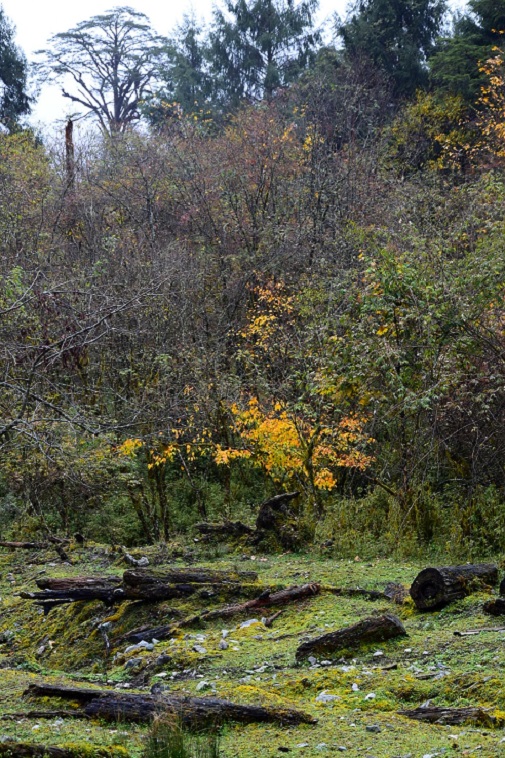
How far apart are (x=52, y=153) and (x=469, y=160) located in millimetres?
13247

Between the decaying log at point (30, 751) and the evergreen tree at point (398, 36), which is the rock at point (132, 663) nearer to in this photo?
the decaying log at point (30, 751)

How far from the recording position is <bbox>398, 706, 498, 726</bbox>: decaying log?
442 cm

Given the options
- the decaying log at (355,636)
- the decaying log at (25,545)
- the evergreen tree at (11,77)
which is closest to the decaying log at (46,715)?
the decaying log at (355,636)

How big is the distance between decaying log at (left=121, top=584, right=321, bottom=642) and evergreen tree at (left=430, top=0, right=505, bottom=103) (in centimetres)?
2249

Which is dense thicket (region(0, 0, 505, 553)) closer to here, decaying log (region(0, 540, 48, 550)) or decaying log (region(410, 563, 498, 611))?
decaying log (region(0, 540, 48, 550))

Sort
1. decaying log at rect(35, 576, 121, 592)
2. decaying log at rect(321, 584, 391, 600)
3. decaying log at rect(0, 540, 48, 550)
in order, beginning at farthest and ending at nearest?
decaying log at rect(0, 540, 48, 550), decaying log at rect(35, 576, 121, 592), decaying log at rect(321, 584, 391, 600)

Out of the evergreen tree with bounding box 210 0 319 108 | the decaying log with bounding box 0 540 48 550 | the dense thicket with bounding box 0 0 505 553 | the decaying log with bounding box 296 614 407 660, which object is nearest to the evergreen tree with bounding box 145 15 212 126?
the evergreen tree with bounding box 210 0 319 108

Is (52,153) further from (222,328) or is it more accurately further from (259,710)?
(259,710)

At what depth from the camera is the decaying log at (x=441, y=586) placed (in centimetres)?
706

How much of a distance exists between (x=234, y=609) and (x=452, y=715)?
3.58 meters

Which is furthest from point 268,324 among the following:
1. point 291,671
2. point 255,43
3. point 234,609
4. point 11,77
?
point 11,77

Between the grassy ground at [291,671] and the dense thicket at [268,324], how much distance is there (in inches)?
66.2

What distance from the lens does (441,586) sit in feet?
23.1

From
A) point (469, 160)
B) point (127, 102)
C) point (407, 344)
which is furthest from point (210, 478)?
point (127, 102)
